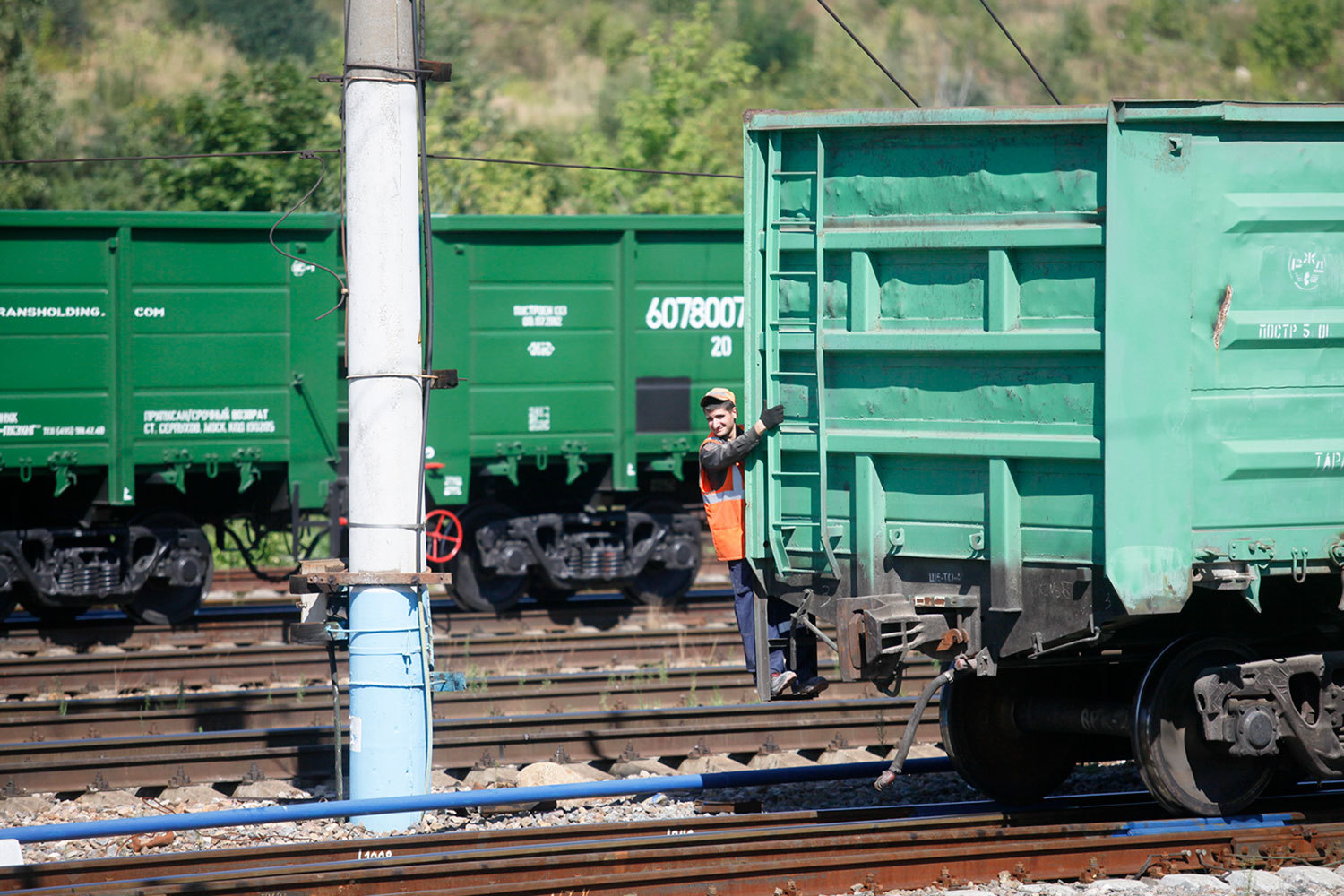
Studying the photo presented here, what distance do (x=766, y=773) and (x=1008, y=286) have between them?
9.31ft

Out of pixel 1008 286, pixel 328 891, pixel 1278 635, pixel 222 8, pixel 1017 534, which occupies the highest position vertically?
pixel 222 8

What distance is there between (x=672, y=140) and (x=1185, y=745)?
19134 millimetres

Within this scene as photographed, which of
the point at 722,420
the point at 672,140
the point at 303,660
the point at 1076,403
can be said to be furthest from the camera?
the point at 672,140

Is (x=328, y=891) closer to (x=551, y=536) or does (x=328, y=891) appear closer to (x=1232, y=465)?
(x=1232, y=465)

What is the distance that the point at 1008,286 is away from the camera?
6012 millimetres

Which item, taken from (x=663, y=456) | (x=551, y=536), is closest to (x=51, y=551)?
(x=551, y=536)

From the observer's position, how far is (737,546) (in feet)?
22.6

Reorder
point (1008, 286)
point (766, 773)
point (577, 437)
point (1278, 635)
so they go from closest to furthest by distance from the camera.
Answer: point (1008, 286)
point (1278, 635)
point (766, 773)
point (577, 437)

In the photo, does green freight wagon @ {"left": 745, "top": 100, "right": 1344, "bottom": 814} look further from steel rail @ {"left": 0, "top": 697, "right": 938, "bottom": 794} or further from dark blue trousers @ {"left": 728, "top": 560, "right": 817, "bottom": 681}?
steel rail @ {"left": 0, "top": 697, "right": 938, "bottom": 794}

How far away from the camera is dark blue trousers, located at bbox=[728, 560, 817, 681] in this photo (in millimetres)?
6852

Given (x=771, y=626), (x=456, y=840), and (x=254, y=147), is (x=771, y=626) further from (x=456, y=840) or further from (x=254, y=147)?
(x=254, y=147)

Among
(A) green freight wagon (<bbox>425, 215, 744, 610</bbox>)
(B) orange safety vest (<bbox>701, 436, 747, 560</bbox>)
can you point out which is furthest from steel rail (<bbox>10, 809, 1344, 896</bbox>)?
(A) green freight wagon (<bbox>425, 215, 744, 610</bbox>)

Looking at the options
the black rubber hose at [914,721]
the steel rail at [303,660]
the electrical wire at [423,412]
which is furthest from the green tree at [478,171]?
the black rubber hose at [914,721]

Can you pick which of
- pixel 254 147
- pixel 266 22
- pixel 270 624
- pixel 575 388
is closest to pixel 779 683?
pixel 575 388
